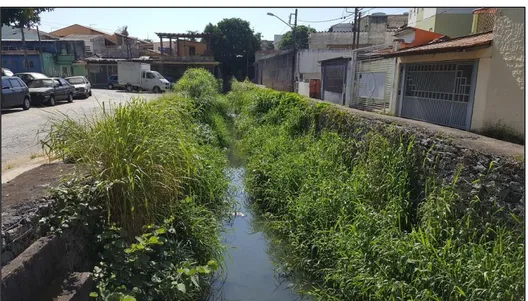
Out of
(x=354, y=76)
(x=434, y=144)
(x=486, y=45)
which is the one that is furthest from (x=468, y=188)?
(x=354, y=76)

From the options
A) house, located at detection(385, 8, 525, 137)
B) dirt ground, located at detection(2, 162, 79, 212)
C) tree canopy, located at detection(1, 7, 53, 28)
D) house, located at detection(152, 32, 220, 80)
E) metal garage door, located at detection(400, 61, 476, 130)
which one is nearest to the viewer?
dirt ground, located at detection(2, 162, 79, 212)

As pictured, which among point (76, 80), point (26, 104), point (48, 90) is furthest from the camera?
point (76, 80)

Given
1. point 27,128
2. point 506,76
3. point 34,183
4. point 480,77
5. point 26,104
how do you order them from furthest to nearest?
point 26,104
point 27,128
point 480,77
point 506,76
point 34,183

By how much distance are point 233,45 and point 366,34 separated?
1140 cm

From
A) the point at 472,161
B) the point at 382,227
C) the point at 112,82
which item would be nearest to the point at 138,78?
the point at 112,82

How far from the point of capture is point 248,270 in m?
4.61

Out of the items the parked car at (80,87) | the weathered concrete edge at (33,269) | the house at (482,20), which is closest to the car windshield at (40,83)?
the parked car at (80,87)

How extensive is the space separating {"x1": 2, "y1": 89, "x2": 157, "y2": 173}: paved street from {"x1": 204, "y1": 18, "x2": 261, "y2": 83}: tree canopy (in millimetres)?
18473

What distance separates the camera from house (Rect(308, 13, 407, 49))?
28.7 meters

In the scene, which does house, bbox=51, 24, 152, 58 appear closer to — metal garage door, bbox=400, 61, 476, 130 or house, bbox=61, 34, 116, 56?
house, bbox=61, 34, 116, 56

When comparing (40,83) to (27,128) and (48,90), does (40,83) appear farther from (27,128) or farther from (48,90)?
(27,128)

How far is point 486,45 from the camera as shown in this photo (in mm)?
6984

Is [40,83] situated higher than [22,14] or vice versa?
[22,14]

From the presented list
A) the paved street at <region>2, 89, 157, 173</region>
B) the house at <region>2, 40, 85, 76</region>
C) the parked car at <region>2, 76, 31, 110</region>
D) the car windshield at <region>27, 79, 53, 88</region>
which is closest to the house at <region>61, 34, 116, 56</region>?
the house at <region>2, 40, 85, 76</region>
